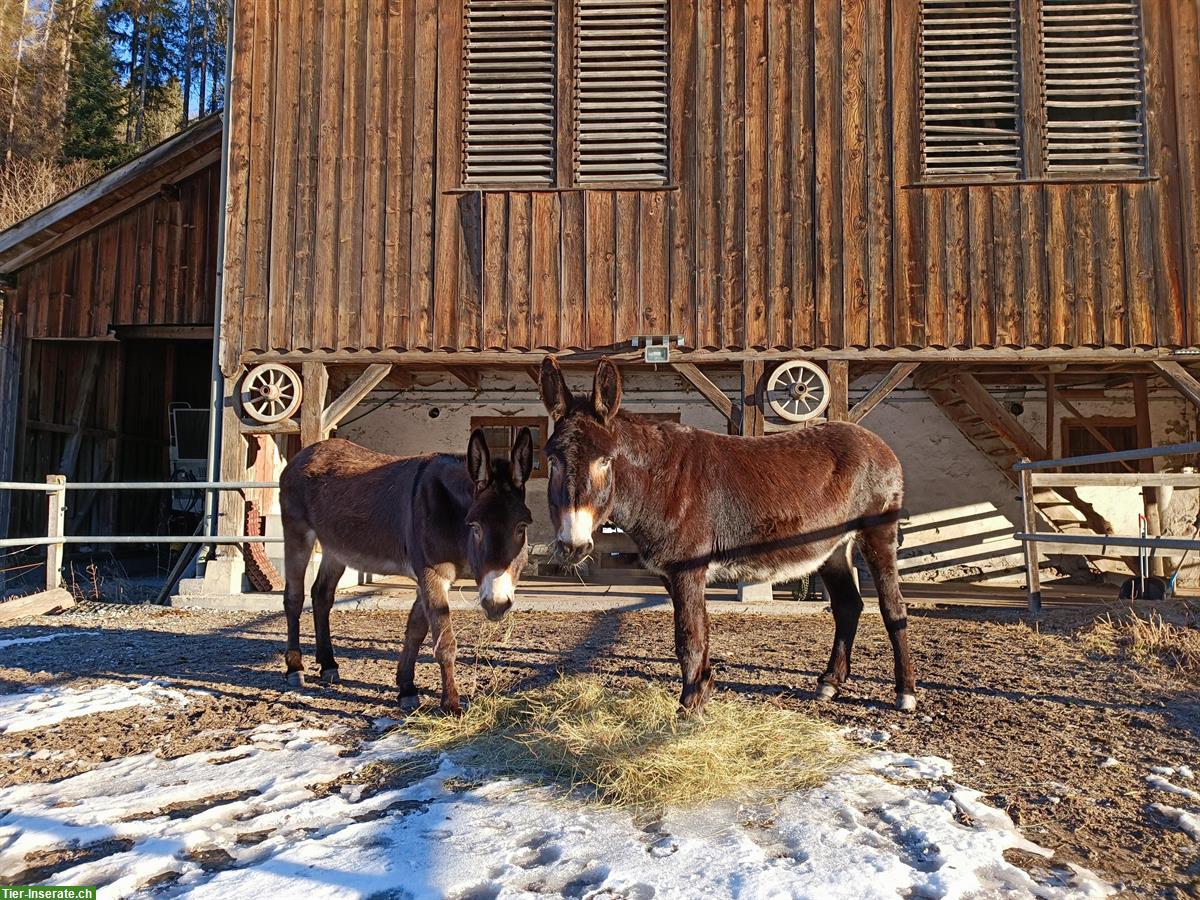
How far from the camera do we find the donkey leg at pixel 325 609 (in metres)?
4.89

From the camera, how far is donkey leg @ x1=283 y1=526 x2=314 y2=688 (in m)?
4.88

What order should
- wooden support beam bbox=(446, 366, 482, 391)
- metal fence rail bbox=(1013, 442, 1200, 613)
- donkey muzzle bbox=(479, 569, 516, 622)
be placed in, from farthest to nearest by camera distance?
wooden support beam bbox=(446, 366, 482, 391)
metal fence rail bbox=(1013, 442, 1200, 613)
donkey muzzle bbox=(479, 569, 516, 622)

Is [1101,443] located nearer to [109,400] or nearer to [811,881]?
[811,881]

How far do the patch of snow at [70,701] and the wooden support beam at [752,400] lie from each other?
21.0 ft

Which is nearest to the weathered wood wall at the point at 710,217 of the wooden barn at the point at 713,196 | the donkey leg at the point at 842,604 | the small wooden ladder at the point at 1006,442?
the wooden barn at the point at 713,196

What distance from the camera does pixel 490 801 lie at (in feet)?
9.34

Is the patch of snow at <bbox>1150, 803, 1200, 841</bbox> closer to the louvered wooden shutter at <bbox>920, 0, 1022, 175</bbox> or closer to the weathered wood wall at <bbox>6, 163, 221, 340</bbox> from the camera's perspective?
the louvered wooden shutter at <bbox>920, 0, 1022, 175</bbox>

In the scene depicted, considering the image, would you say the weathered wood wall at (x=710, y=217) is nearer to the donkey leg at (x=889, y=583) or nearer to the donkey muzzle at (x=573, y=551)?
the donkey leg at (x=889, y=583)

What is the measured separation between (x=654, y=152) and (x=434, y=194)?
283 cm

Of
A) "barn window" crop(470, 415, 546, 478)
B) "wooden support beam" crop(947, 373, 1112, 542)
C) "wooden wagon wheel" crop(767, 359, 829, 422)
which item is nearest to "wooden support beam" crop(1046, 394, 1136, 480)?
"wooden support beam" crop(947, 373, 1112, 542)

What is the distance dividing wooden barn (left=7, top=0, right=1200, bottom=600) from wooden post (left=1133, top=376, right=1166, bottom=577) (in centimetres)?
109

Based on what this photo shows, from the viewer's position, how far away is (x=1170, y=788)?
297 centimetres

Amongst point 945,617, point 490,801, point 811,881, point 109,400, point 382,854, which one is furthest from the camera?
point 109,400

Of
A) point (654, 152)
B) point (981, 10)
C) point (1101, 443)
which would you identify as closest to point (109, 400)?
point (654, 152)
